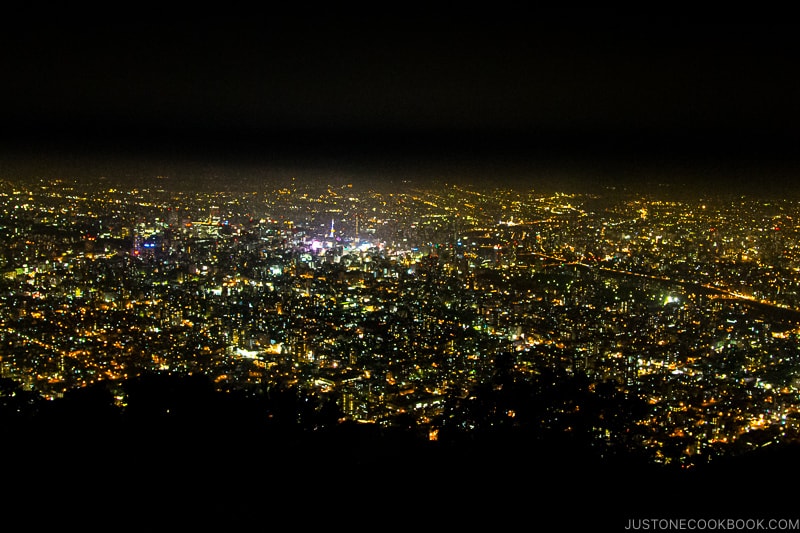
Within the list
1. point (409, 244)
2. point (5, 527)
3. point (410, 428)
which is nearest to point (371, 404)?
point (410, 428)

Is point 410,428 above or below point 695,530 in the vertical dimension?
below

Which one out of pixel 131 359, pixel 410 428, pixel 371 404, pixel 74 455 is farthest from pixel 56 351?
pixel 410 428

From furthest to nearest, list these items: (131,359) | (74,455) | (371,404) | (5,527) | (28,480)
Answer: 1. (131,359)
2. (371,404)
3. (74,455)
4. (28,480)
5. (5,527)

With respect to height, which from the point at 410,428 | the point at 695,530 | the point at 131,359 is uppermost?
Result: the point at 695,530

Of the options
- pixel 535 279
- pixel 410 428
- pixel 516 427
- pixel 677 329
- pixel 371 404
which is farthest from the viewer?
pixel 535 279

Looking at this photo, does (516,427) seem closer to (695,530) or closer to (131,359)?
(695,530)

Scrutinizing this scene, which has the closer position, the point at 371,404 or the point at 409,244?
the point at 371,404
